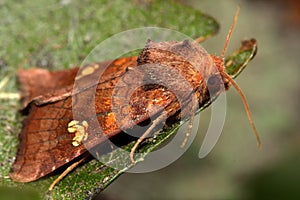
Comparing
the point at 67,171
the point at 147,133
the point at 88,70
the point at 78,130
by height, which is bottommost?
the point at 147,133

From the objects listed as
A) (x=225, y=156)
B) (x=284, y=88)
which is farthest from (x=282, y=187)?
(x=284, y=88)

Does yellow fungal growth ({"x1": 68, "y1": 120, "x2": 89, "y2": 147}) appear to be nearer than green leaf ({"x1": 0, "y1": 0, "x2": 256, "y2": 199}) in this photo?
Yes

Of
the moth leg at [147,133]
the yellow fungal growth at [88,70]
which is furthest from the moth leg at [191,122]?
the yellow fungal growth at [88,70]

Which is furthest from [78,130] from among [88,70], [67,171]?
[88,70]

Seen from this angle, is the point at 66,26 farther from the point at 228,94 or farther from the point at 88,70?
the point at 228,94

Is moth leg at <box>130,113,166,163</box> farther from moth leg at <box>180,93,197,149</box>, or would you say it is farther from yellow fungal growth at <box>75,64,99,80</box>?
yellow fungal growth at <box>75,64,99,80</box>

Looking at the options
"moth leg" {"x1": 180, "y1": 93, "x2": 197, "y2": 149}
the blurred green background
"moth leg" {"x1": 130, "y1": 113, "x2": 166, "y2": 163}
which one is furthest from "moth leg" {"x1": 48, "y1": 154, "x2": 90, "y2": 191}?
"moth leg" {"x1": 180, "y1": 93, "x2": 197, "y2": 149}

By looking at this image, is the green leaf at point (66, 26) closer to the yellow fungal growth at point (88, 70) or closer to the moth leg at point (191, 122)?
the yellow fungal growth at point (88, 70)
